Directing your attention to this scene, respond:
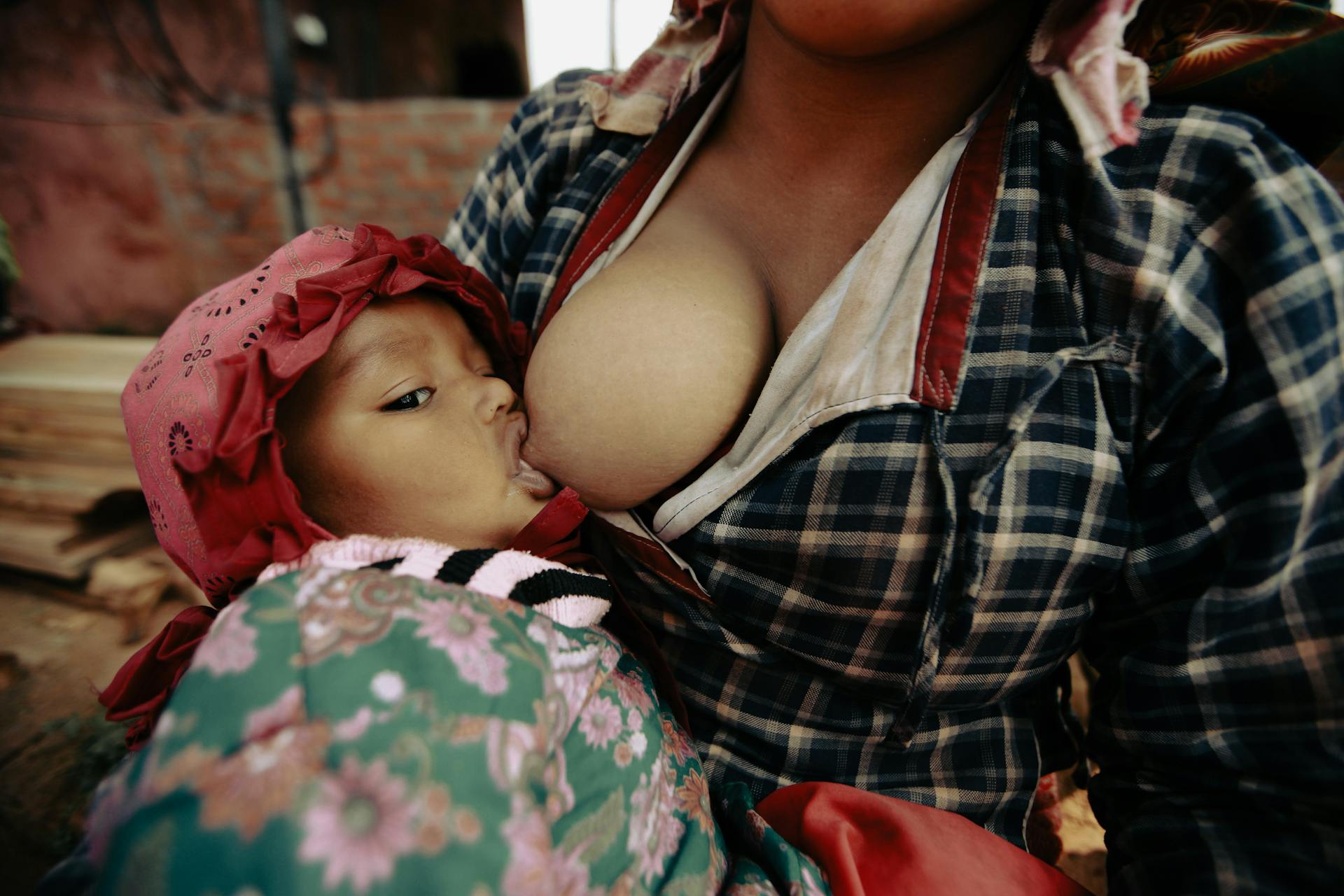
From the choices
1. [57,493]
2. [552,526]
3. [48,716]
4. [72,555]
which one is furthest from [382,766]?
[57,493]

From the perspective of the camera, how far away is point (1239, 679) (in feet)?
2.01

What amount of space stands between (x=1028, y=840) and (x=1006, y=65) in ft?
3.43

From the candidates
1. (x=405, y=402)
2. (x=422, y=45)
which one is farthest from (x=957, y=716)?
(x=422, y=45)

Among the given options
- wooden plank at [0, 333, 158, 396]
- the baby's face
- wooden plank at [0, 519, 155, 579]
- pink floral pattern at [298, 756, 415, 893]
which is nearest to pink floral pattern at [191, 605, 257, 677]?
pink floral pattern at [298, 756, 415, 893]

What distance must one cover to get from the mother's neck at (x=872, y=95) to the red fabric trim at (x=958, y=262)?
7 cm

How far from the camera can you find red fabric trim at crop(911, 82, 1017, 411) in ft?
2.15

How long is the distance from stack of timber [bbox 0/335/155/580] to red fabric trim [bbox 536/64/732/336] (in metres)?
1.88

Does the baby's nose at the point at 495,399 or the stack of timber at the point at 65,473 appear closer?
the baby's nose at the point at 495,399

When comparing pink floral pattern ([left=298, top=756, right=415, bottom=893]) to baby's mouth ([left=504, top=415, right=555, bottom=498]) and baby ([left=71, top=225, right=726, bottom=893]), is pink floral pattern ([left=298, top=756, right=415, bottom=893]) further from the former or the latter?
baby's mouth ([left=504, top=415, right=555, bottom=498])

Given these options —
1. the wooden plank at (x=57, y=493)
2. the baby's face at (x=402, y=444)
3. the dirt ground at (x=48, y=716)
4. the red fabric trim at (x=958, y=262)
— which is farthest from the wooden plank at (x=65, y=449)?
the red fabric trim at (x=958, y=262)

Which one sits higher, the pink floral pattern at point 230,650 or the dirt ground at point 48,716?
the pink floral pattern at point 230,650

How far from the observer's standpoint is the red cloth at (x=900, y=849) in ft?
2.21

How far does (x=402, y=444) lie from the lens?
74 cm

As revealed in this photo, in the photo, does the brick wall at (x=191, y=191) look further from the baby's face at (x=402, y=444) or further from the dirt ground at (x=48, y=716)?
the baby's face at (x=402, y=444)
